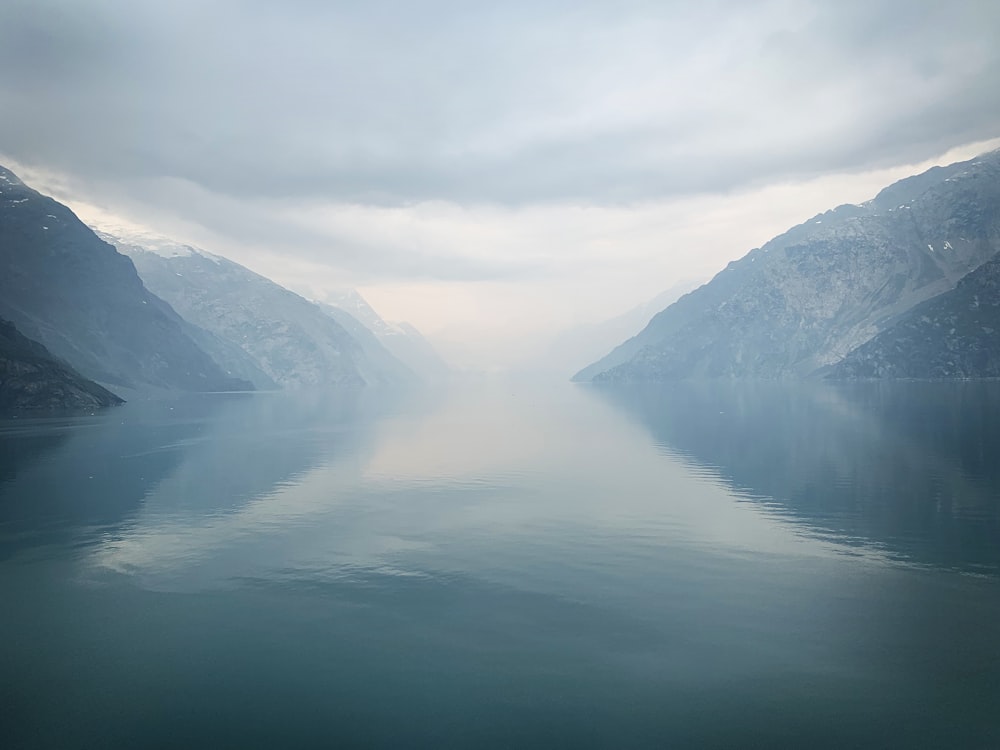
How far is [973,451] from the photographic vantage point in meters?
92.6

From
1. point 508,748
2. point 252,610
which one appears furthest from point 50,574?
point 508,748

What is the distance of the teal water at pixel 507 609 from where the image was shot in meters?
26.6

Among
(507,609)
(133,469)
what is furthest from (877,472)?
(133,469)

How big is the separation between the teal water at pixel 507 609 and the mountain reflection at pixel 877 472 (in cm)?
56

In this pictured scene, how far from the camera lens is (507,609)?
38219mm

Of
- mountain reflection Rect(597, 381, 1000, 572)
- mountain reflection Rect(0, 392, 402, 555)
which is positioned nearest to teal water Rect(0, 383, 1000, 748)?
mountain reflection Rect(597, 381, 1000, 572)

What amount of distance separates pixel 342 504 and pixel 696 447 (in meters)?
70.7

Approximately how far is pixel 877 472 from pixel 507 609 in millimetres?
64398

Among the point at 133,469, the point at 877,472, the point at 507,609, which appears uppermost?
the point at 877,472

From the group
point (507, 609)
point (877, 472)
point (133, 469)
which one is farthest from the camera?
point (133, 469)

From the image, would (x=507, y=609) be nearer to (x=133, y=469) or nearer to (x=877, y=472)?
(x=877, y=472)

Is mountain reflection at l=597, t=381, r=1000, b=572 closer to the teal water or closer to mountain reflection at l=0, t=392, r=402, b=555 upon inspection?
the teal water

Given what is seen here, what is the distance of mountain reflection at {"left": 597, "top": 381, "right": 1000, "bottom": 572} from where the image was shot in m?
51.8

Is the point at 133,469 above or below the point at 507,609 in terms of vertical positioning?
above
